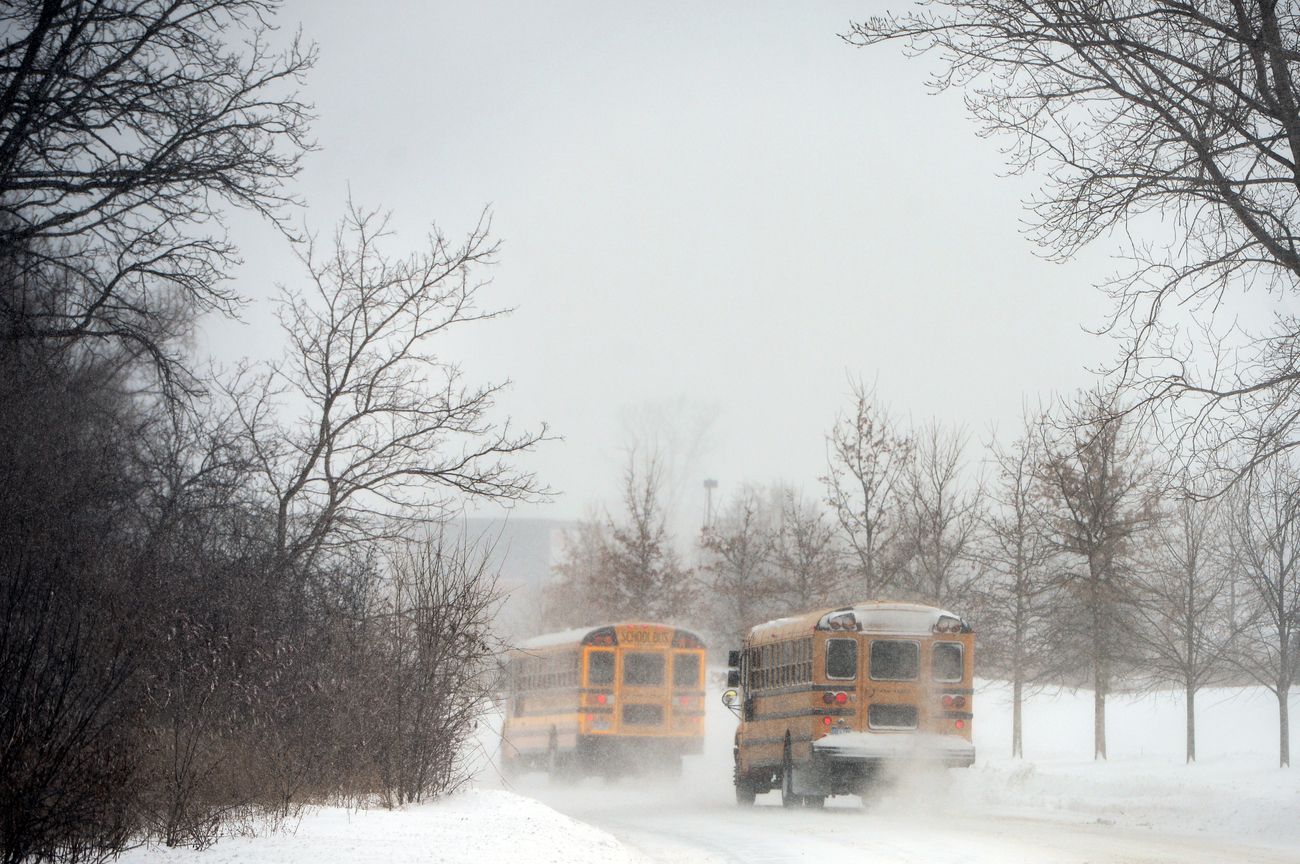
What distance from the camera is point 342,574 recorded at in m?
18.5

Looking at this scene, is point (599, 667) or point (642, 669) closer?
point (599, 667)

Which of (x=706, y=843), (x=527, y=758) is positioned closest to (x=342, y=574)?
(x=706, y=843)

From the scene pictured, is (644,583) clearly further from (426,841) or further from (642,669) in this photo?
(426,841)

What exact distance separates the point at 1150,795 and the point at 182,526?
49.6 ft

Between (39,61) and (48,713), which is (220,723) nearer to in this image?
(48,713)

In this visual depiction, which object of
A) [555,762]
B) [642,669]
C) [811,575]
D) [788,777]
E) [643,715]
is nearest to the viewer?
[788,777]

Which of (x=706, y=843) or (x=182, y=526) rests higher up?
(x=182, y=526)

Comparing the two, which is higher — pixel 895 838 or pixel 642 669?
pixel 642 669

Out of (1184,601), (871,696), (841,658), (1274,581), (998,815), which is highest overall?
(1274,581)

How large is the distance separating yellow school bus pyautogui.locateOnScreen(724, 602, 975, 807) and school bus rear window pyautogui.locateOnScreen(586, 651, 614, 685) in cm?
900

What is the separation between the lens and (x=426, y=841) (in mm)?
10812

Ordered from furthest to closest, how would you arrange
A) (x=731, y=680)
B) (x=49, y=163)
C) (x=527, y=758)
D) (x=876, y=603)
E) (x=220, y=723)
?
(x=527, y=758), (x=731, y=680), (x=876, y=603), (x=49, y=163), (x=220, y=723)

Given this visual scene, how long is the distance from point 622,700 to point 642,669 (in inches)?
33.3

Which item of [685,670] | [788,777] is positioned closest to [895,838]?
[788,777]
